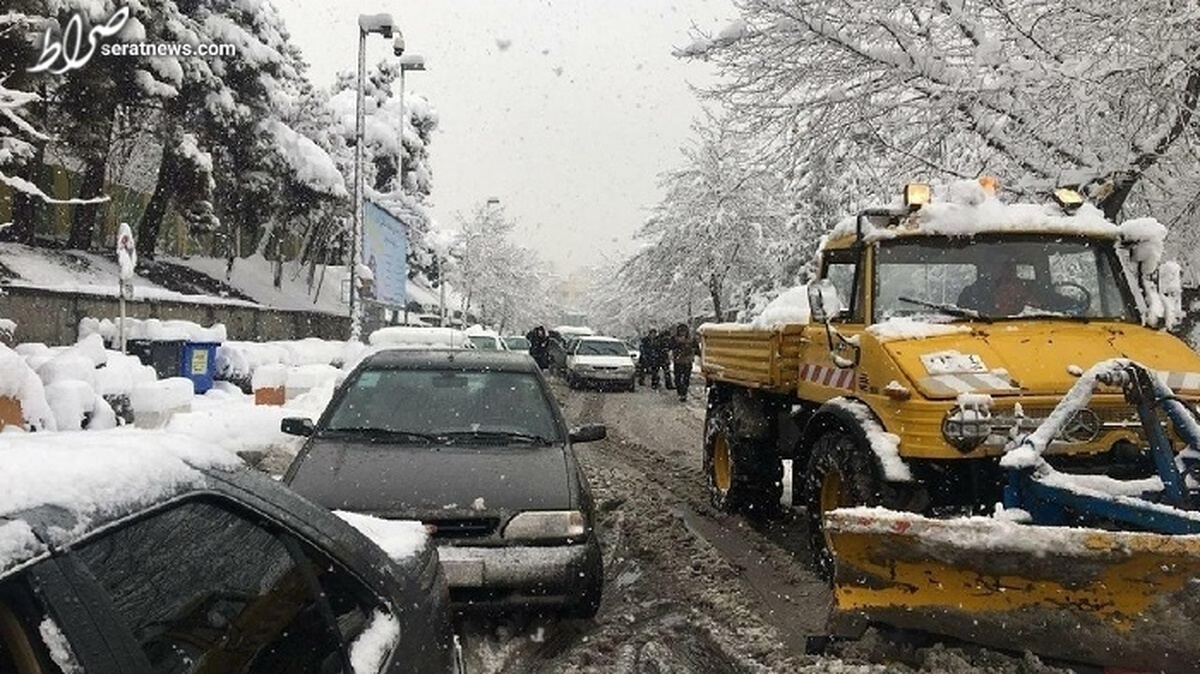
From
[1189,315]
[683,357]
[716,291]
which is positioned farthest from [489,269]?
[1189,315]

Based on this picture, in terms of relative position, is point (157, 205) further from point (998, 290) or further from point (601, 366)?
point (998, 290)

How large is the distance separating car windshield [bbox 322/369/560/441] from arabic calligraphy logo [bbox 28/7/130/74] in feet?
43.2

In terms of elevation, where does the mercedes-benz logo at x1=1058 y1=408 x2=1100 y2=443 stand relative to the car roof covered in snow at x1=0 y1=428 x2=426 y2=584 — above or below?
below

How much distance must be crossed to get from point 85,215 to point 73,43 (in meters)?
9.27

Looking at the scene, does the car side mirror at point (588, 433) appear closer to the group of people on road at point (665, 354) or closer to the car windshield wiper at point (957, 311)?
the car windshield wiper at point (957, 311)

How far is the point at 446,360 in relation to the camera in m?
6.64

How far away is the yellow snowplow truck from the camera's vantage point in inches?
150

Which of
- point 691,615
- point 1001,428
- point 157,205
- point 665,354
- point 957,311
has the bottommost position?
point 691,615

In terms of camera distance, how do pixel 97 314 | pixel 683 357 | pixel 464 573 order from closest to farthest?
pixel 464 573 → pixel 97 314 → pixel 683 357

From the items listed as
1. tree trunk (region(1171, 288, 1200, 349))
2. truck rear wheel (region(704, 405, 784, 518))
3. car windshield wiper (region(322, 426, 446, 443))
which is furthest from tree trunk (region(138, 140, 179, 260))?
tree trunk (region(1171, 288, 1200, 349))

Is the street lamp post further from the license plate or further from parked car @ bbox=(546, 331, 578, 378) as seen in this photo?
the license plate

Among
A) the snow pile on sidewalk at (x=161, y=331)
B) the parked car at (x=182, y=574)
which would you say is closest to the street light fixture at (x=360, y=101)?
the snow pile on sidewalk at (x=161, y=331)

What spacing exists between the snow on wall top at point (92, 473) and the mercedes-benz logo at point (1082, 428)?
441 cm

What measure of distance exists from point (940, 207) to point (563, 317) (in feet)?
397
